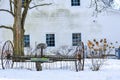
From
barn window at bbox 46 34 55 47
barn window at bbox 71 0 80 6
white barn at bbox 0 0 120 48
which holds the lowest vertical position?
barn window at bbox 46 34 55 47

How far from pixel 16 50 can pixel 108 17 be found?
10.5 metres

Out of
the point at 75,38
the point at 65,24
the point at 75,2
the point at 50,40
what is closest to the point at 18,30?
the point at 65,24

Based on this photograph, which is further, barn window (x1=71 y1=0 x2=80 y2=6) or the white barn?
barn window (x1=71 y1=0 x2=80 y2=6)

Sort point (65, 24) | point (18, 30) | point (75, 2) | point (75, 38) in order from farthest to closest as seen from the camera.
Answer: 1. point (75, 2)
2. point (75, 38)
3. point (65, 24)
4. point (18, 30)

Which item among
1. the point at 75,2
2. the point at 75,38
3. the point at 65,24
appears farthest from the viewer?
the point at 75,2

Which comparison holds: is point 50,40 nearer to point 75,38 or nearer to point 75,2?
point 75,38

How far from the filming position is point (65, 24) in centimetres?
2933

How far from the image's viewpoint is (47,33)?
29531mm

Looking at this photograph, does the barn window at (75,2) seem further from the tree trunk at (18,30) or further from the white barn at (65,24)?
the tree trunk at (18,30)

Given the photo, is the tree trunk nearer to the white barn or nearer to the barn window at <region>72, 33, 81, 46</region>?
the white barn

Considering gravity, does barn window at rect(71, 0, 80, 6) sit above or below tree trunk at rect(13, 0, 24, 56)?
above

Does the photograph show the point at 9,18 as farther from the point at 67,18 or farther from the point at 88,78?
the point at 88,78

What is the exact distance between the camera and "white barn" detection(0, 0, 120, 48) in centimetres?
2917

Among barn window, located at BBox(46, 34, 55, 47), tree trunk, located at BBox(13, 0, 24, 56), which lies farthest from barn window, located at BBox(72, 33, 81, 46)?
tree trunk, located at BBox(13, 0, 24, 56)
